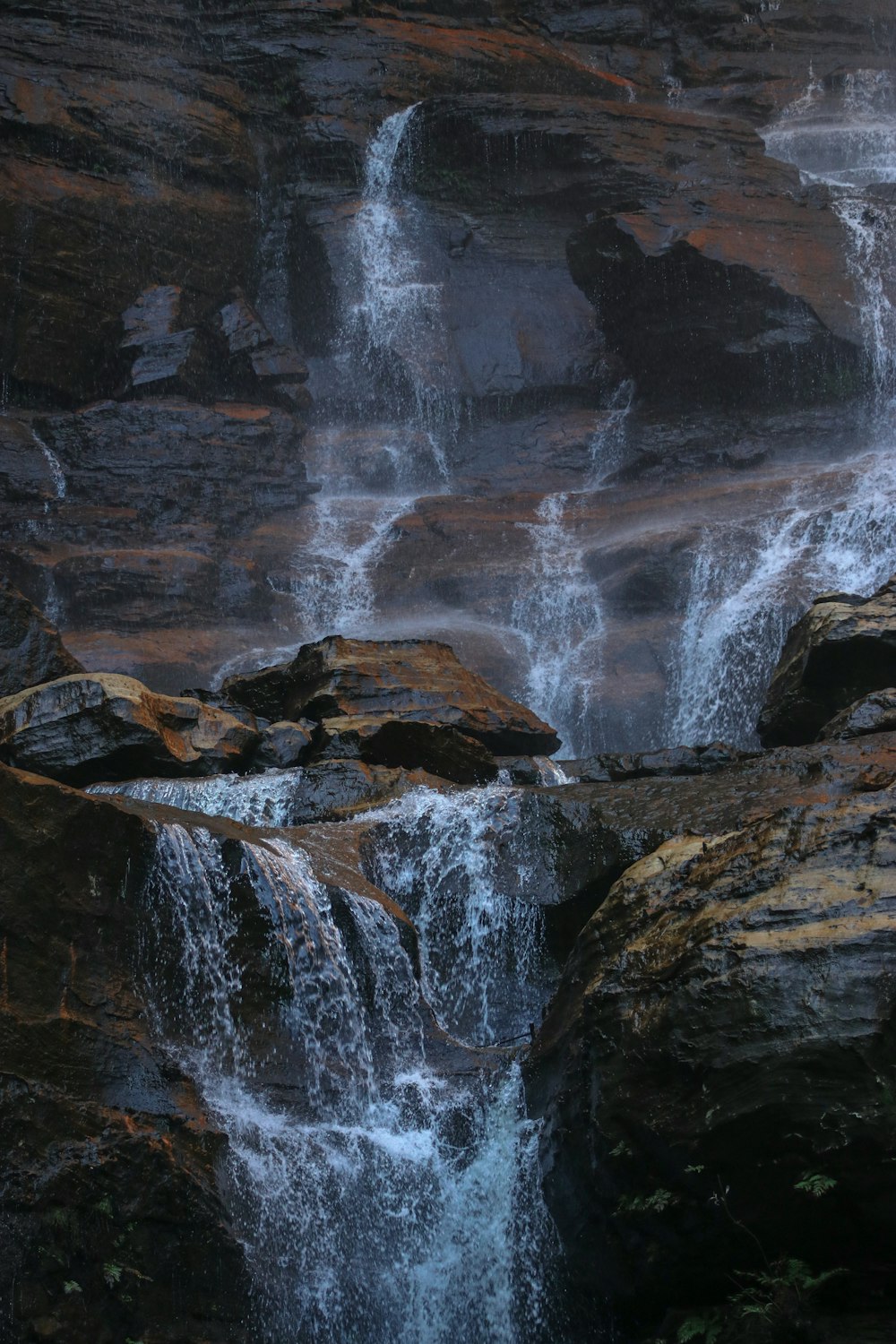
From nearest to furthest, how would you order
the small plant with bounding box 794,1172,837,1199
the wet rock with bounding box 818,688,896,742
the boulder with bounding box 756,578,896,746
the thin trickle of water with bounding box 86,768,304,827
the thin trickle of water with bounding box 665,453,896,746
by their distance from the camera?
the small plant with bounding box 794,1172,837,1199
the wet rock with bounding box 818,688,896,742
the thin trickle of water with bounding box 86,768,304,827
the boulder with bounding box 756,578,896,746
the thin trickle of water with bounding box 665,453,896,746

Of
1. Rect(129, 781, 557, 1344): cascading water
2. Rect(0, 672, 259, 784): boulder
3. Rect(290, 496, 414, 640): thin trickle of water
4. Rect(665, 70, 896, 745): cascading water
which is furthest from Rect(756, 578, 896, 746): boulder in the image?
Rect(290, 496, 414, 640): thin trickle of water

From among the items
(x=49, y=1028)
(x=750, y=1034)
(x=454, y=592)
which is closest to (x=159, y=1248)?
(x=49, y=1028)

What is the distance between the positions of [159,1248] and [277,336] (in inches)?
777

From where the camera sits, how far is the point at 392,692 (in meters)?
13.4

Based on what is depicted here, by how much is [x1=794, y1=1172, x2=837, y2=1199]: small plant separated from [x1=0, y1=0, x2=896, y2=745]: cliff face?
1195 cm

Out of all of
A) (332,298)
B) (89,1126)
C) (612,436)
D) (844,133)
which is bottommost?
(89,1126)

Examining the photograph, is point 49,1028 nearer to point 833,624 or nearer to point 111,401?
point 833,624

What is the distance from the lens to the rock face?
18.5 feet

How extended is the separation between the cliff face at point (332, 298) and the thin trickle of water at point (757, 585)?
0.80 meters

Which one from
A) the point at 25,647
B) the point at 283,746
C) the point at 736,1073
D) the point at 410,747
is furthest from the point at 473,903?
the point at 25,647

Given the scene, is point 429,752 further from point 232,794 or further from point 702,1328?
point 702,1328

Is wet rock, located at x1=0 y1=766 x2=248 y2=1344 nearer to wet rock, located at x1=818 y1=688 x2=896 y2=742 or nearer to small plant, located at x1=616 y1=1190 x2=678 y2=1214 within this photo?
small plant, located at x1=616 y1=1190 x2=678 y2=1214

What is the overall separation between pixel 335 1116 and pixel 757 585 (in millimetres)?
11189

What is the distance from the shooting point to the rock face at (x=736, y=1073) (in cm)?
565
